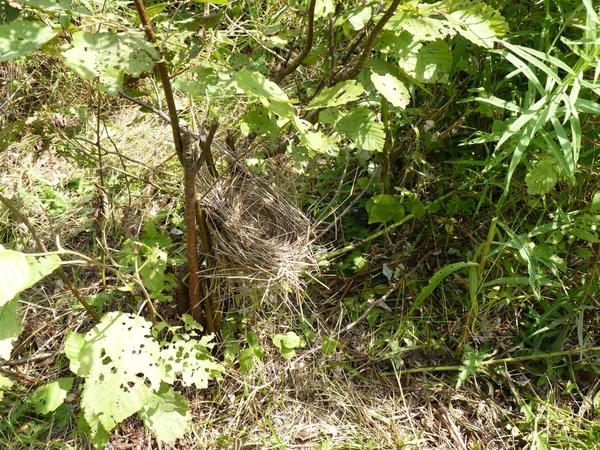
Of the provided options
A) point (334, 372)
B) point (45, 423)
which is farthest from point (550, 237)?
point (45, 423)

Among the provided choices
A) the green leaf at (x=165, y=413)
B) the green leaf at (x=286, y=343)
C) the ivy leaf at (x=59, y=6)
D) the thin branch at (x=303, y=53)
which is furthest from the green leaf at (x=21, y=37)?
the green leaf at (x=286, y=343)

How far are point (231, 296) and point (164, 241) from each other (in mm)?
304

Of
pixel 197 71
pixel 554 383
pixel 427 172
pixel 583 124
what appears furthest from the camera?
pixel 427 172

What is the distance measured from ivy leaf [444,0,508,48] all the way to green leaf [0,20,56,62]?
96 cm

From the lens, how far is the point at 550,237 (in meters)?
2.07

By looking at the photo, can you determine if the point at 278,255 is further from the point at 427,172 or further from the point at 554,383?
the point at 554,383

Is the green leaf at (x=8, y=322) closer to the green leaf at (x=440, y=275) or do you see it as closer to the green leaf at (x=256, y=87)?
the green leaf at (x=256, y=87)

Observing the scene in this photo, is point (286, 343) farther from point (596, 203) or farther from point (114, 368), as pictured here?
point (596, 203)

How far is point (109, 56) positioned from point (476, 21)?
921 millimetres

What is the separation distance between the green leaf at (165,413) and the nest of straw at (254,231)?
1.37 ft

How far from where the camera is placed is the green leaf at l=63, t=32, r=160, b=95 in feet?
3.74

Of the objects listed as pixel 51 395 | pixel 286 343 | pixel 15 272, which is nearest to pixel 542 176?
pixel 286 343

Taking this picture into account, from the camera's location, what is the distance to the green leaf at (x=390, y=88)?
64.1 inches

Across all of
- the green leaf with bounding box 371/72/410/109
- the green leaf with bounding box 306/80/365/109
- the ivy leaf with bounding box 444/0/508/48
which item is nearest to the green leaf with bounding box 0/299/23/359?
the green leaf with bounding box 306/80/365/109
